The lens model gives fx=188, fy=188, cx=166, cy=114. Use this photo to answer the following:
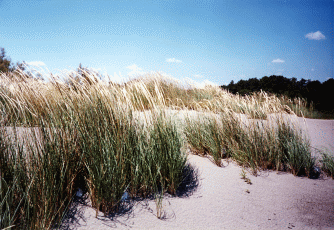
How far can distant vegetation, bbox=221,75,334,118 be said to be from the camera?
12.8 meters

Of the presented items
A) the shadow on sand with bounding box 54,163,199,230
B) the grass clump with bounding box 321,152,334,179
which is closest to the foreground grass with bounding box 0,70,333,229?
the shadow on sand with bounding box 54,163,199,230

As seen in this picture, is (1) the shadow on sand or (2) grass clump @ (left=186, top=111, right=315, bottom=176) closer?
(1) the shadow on sand

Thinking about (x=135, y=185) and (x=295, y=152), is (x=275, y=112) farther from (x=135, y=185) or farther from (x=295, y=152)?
(x=135, y=185)

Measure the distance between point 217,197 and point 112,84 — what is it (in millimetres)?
2177

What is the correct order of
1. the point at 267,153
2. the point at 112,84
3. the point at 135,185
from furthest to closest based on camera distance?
the point at 267,153
the point at 112,84
the point at 135,185

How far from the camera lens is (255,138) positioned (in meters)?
3.83

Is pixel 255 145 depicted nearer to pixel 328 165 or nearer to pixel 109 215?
pixel 328 165

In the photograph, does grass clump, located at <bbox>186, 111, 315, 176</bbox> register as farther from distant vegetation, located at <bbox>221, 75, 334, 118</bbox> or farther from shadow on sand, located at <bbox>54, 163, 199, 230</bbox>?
distant vegetation, located at <bbox>221, 75, 334, 118</bbox>

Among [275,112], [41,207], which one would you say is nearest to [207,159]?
[275,112]

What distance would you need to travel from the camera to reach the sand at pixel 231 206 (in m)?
2.01

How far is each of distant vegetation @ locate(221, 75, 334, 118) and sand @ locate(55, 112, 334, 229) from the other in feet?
27.3

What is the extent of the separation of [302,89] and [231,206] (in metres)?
16.3

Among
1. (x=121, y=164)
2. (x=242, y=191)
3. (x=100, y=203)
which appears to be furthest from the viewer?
(x=242, y=191)

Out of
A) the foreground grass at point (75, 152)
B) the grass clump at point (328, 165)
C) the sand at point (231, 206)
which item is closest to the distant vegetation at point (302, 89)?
the grass clump at point (328, 165)
